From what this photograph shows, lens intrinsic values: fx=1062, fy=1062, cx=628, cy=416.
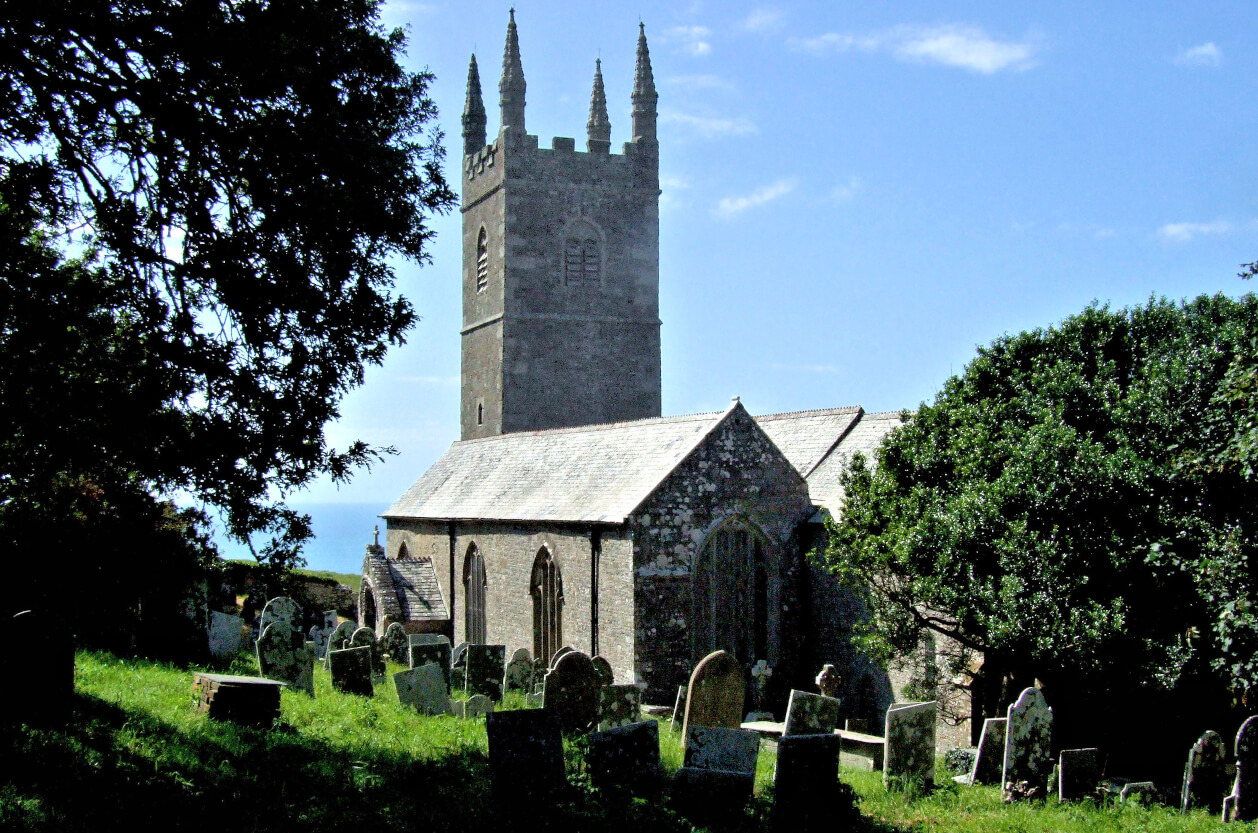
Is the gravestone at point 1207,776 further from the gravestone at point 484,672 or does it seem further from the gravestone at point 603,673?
the gravestone at point 484,672

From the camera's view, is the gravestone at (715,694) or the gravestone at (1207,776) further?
the gravestone at (715,694)

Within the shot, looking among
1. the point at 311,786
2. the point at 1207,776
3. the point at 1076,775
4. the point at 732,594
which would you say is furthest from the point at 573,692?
the point at 1207,776

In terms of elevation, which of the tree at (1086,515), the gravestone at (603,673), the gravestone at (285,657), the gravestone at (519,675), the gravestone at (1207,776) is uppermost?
the tree at (1086,515)

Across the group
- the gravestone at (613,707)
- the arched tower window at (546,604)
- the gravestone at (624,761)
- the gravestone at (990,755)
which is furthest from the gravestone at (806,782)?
the arched tower window at (546,604)

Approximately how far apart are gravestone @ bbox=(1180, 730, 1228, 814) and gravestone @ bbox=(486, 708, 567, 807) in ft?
23.9

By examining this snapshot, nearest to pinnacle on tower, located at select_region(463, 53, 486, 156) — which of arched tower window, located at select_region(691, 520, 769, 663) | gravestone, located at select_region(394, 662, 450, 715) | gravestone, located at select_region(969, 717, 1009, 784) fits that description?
arched tower window, located at select_region(691, 520, 769, 663)

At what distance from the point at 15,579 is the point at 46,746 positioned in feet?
19.4

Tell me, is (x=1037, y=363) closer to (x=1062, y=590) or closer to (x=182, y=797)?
(x=1062, y=590)

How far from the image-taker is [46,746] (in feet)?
29.7

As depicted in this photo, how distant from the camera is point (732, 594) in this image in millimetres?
19844

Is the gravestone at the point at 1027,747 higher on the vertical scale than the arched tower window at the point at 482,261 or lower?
lower

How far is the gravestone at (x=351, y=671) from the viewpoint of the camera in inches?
574

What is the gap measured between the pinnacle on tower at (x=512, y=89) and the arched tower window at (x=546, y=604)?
1967 cm

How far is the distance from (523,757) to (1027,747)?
5.87 m
